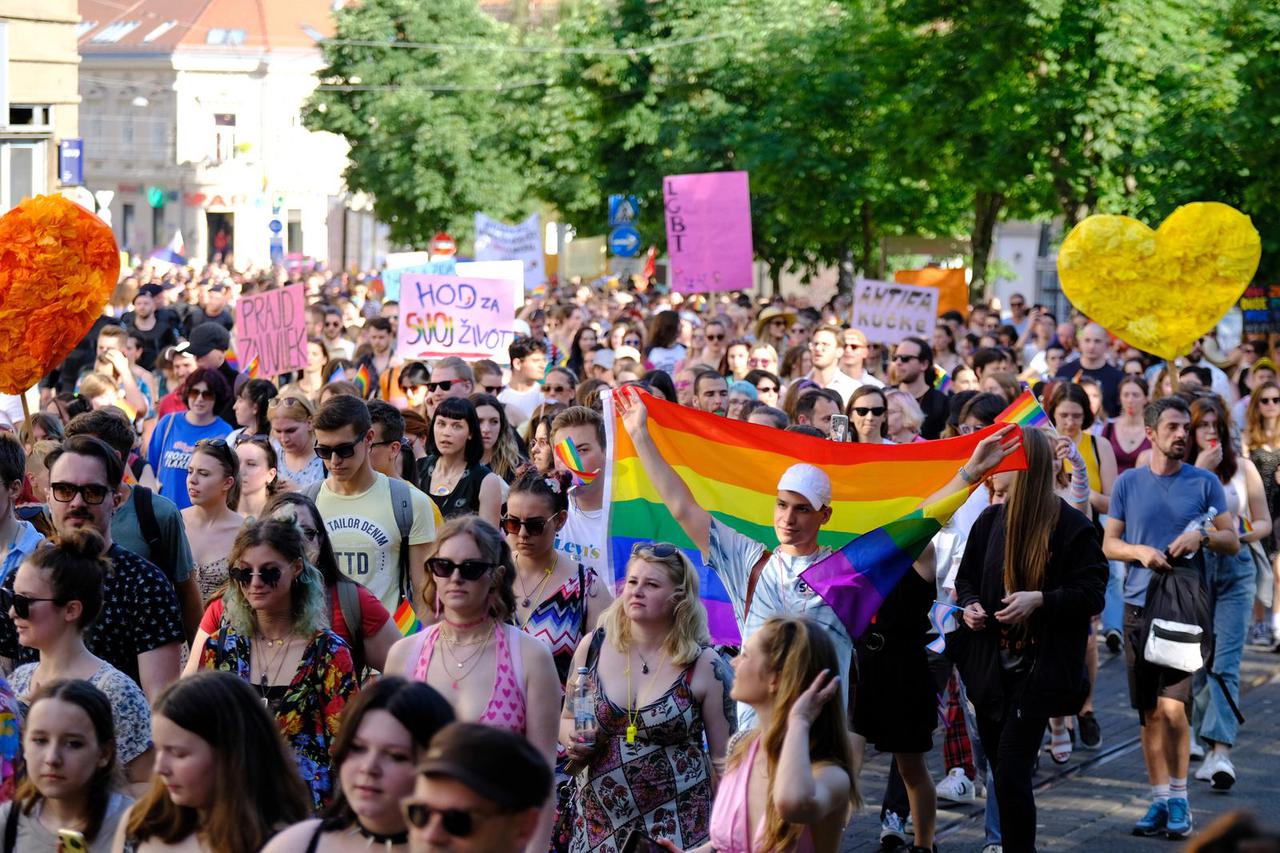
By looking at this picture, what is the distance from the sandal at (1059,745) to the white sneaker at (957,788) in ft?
2.60

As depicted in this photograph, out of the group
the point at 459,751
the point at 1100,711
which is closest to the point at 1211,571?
the point at 1100,711

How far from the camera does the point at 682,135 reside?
3756 centimetres

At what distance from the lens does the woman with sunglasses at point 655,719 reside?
5844 mm

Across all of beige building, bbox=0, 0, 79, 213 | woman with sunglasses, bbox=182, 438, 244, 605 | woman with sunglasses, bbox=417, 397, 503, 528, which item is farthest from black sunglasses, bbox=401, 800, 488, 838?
beige building, bbox=0, 0, 79, 213

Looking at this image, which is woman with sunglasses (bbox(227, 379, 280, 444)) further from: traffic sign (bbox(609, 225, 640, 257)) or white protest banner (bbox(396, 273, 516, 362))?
traffic sign (bbox(609, 225, 640, 257))

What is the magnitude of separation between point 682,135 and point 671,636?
32.3 meters

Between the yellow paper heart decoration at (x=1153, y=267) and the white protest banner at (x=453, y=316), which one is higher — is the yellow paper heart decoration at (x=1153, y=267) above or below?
above

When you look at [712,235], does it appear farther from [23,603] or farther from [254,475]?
[23,603]

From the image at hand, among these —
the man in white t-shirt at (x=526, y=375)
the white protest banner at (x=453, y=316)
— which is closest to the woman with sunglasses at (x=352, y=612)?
the man in white t-shirt at (x=526, y=375)

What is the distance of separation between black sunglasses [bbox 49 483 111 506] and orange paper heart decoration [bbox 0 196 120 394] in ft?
12.9

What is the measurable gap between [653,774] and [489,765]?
260 cm

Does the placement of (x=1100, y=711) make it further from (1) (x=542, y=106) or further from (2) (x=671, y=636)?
(1) (x=542, y=106)

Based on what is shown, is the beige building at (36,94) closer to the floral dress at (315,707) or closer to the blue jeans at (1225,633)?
the blue jeans at (1225,633)

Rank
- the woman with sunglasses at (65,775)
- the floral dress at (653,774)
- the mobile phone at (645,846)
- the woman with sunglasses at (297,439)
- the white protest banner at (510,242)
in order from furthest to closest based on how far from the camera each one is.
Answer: the white protest banner at (510,242) < the woman with sunglasses at (297,439) < the floral dress at (653,774) < the mobile phone at (645,846) < the woman with sunglasses at (65,775)
